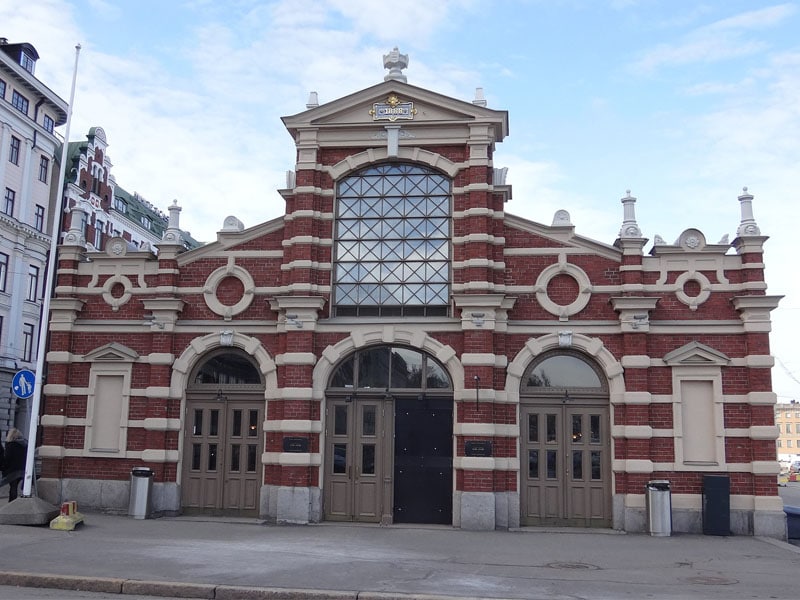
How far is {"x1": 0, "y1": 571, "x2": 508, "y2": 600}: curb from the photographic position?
Answer: 10297 mm

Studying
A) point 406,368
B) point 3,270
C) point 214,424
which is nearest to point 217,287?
point 214,424

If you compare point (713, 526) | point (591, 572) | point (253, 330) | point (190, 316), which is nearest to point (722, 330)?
point (713, 526)

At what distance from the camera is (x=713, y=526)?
17297 millimetres

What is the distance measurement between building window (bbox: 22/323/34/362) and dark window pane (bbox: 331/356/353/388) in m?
28.3

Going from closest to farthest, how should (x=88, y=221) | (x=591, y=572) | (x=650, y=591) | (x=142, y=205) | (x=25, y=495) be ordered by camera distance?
(x=650, y=591)
(x=591, y=572)
(x=25, y=495)
(x=88, y=221)
(x=142, y=205)

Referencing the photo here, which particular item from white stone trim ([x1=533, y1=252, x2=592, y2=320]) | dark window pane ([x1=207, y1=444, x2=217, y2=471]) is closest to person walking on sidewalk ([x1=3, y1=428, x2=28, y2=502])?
dark window pane ([x1=207, y1=444, x2=217, y2=471])

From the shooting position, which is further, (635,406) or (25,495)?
(635,406)

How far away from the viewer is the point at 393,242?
→ 19.4m

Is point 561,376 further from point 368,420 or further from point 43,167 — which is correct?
point 43,167

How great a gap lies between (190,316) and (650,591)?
1246 cm

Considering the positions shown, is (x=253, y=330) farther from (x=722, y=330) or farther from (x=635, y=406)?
(x=722, y=330)

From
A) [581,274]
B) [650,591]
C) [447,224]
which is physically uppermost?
[447,224]

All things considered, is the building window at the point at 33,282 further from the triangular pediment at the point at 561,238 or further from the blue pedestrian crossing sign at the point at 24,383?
the triangular pediment at the point at 561,238

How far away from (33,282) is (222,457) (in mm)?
27959
